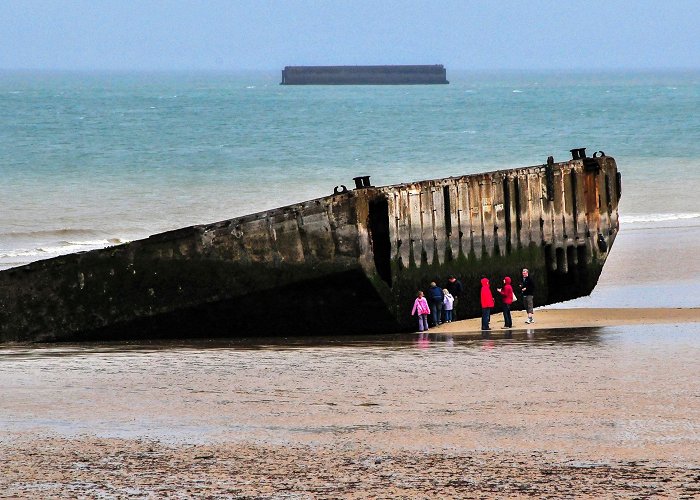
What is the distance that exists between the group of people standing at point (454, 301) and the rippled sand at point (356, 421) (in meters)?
2.29

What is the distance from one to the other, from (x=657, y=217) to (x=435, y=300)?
2235cm

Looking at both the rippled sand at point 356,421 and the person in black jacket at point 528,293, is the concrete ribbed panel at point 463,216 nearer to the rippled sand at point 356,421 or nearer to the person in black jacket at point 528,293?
the person in black jacket at point 528,293

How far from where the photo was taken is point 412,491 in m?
7.87

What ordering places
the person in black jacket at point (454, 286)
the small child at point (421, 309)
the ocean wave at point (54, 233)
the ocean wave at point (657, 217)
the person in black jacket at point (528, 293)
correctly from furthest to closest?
the ocean wave at point (657, 217), the ocean wave at point (54, 233), the person in black jacket at point (528, 293), the person in black jacket at point (454, 286), the small child at point (421, 309)

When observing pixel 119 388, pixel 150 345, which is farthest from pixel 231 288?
pixel 119 388

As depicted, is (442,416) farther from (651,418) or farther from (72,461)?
(72,461)

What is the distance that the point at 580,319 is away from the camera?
17.8m

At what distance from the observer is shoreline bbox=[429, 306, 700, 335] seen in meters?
16.9

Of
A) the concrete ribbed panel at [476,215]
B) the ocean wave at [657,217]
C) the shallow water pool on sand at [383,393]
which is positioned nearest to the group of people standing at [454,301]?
the concrete ribbed panel at [476,215]

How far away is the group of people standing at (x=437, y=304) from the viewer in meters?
16.6

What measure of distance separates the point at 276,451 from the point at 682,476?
9.68 ft

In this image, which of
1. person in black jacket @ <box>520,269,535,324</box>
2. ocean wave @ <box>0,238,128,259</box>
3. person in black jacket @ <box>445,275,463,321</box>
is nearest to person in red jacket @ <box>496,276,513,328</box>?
person in black jacket @ <box>520,269,535,324</box>

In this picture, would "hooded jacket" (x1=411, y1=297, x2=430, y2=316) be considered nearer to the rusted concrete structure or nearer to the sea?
the sea

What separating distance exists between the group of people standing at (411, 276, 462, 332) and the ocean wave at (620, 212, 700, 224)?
1940cm
